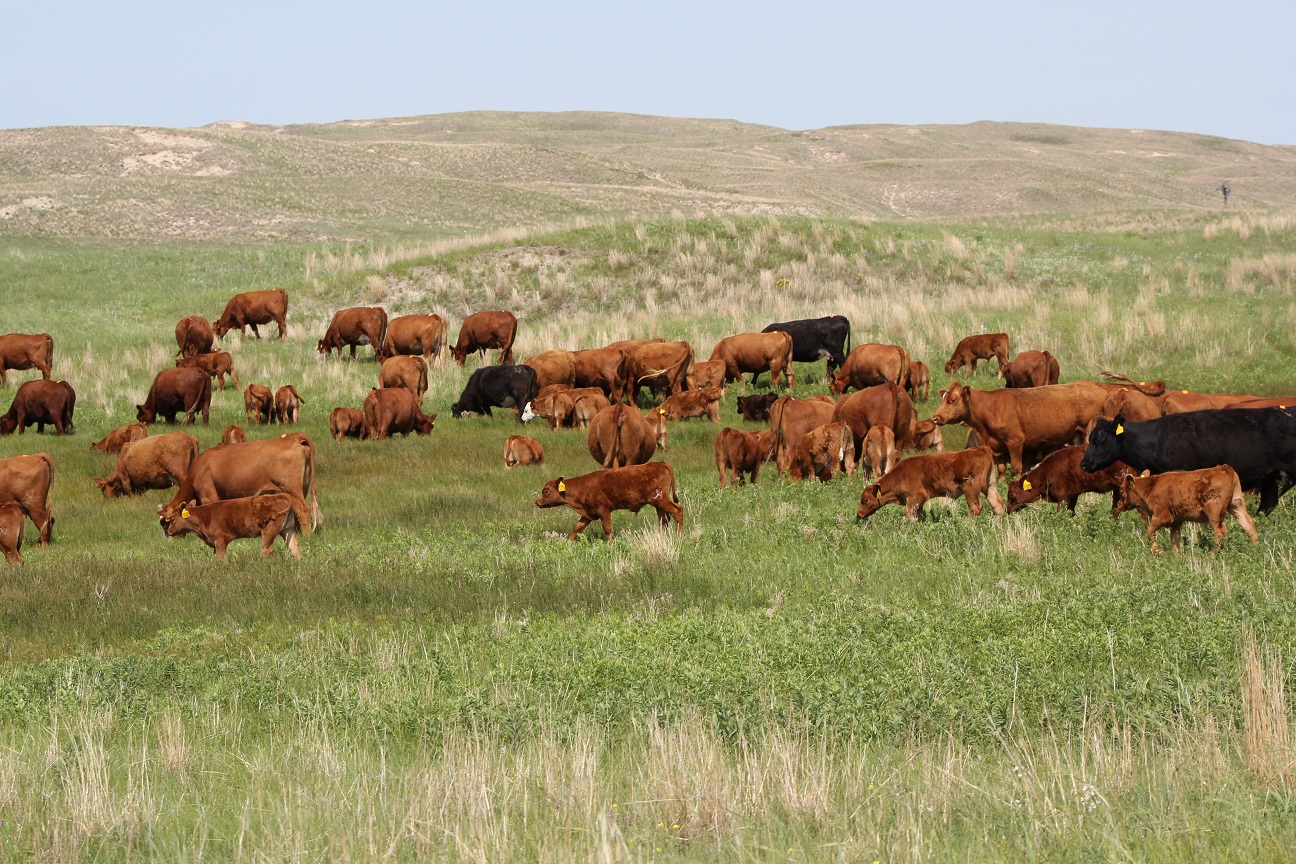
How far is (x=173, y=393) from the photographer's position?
21.3m

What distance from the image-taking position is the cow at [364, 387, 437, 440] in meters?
20.5

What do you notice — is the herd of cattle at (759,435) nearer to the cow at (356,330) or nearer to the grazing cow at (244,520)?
the grazing cow at (244,520)

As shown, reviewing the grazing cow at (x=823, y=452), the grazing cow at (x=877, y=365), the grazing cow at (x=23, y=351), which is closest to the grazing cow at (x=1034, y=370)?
the grazing cow at (x=877, y=365)

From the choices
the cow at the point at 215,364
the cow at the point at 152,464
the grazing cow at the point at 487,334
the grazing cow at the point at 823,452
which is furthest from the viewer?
the grazing cow at the point at 487,334

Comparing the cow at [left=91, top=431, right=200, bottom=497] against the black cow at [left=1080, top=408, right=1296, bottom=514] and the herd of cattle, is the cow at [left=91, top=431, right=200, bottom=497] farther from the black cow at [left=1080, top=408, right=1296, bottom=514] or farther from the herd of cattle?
the black cow at [left=1080, top=408, right=1296, bottom=514]

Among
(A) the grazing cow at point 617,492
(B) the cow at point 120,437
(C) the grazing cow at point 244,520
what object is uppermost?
(A) the grazing cow at point 617,492

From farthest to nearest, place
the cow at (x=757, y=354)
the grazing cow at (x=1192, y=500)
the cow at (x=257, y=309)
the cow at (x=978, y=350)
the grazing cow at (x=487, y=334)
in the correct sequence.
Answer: the cow at (x=257, y=309), the grazing cow at (x=487, y=334), the cow at (x=757, y=354), the cow at (x=978, y=350), the grazing cow at (x=1192, y=500)

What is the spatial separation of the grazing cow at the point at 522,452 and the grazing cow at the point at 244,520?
5.31 meters

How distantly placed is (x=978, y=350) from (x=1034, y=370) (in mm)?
2700

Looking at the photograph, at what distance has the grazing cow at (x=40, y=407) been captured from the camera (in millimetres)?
20531

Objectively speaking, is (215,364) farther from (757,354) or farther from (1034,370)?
(1034,370)

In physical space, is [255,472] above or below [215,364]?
above

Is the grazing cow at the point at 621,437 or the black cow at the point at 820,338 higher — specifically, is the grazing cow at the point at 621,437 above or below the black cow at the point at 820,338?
below

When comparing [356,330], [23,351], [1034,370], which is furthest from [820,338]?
[23,351]
